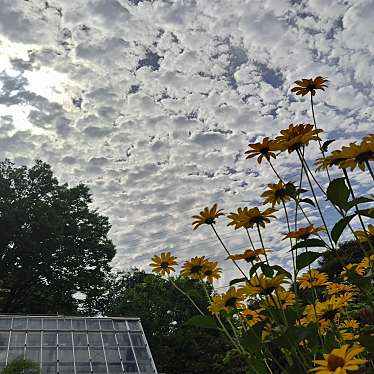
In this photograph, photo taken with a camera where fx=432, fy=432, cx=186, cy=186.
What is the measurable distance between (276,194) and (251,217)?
0.51 feet

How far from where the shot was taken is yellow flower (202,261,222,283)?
1.89 metres

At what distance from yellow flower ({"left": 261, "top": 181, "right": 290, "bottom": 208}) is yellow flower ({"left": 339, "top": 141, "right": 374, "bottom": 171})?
366mm

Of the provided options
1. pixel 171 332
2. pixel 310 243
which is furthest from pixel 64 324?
pixel 310 243

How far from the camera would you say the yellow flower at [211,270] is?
1894 mm

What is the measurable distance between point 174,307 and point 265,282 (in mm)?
16042

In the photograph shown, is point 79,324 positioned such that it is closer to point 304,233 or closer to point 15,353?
point 15,353

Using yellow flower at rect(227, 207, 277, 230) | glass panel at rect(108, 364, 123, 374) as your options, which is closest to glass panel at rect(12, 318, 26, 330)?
glass panel at rect(108, 364, 123, 374)

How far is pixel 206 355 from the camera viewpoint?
15.1 m

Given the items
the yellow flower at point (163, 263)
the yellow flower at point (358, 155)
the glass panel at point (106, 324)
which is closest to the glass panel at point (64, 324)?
the glass panel at point (106, 324)

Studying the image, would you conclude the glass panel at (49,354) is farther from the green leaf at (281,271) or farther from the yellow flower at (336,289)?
the green leaf at (281,271)

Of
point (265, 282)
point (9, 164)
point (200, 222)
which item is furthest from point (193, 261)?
point (9, 164)

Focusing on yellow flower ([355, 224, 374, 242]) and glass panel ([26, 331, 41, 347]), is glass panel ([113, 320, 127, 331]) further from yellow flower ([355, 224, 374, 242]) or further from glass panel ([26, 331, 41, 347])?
yellow flower ([355, 224, 374, 242])

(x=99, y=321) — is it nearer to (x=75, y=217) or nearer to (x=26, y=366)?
(x=26, y=366)

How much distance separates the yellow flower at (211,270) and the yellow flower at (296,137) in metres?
0.66
